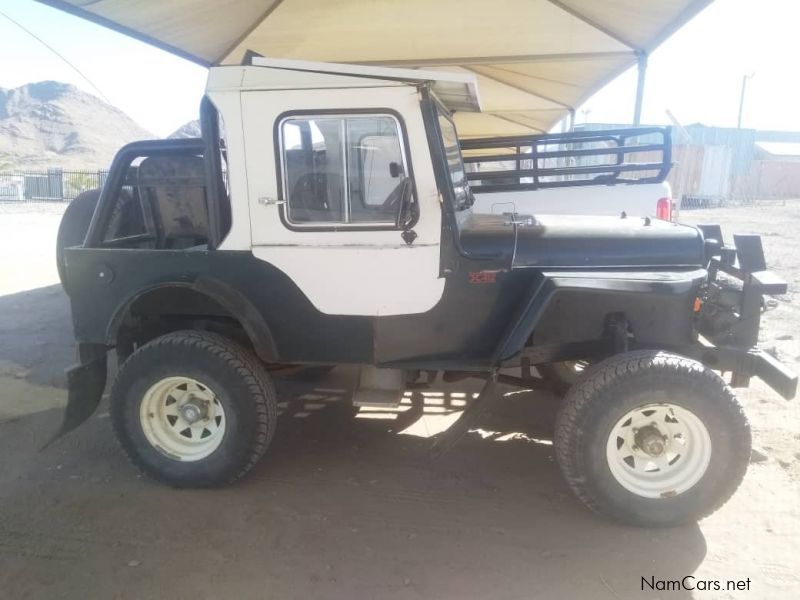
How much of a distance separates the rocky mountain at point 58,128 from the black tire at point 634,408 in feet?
175

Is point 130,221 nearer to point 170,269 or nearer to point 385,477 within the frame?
point 170,269

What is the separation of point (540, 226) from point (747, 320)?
121 centimetres

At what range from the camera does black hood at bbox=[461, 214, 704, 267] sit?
327 cm

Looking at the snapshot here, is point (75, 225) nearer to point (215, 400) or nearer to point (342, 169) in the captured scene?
point (215, 400)

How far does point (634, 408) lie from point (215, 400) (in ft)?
7.61

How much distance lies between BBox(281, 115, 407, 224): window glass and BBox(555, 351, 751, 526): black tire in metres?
1.41

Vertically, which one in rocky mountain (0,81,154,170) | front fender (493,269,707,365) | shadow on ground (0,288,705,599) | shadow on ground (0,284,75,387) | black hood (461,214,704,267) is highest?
rocky mountain (0,81,154,170)

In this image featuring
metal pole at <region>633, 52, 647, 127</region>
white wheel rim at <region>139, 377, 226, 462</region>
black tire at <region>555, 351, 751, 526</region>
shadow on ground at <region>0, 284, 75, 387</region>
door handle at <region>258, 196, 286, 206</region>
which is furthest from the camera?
metal pole at <region>633, 52, 647, 127</region>

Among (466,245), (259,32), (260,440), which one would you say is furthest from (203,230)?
(259,32)

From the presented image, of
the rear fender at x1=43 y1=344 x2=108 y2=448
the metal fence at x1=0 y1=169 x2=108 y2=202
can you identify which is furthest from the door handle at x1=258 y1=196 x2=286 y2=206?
the metal fence at x1=0 y1=169 x2=108 y2=202

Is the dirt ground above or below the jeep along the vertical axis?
below

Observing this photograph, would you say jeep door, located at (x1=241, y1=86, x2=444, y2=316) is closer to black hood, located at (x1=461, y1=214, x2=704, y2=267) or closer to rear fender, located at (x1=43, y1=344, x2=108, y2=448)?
black hood, located at (x1=461, y1=214, x2=704, y2=267)

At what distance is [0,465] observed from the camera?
3818 mm

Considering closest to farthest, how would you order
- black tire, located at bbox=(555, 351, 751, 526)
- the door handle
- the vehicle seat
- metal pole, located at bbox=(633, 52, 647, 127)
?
black tire, located at bbox=(555, 351, 751, 526)
the door handle
the vehicle seat
metal pole, located at bbox=(633, 52, 647, 127)
